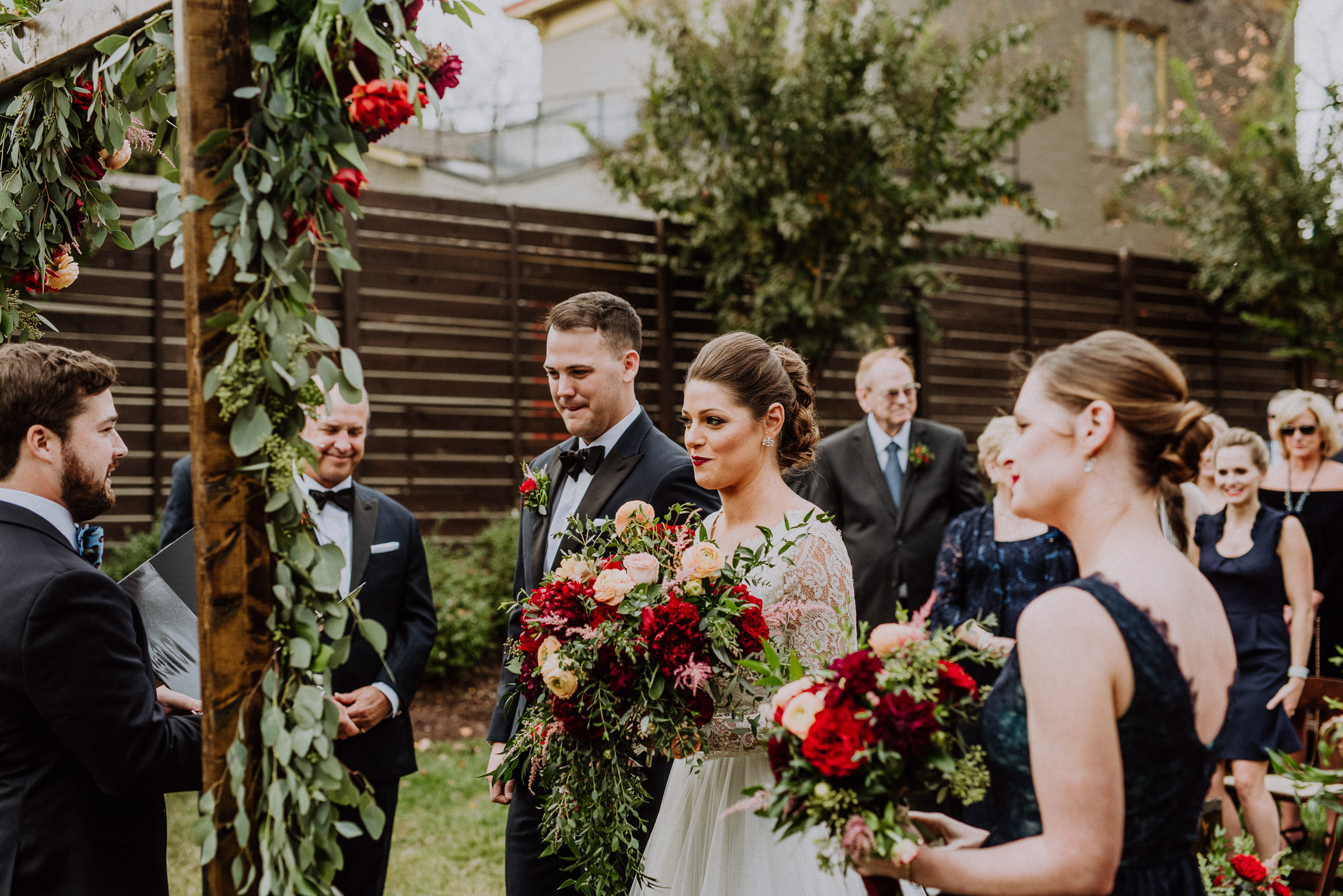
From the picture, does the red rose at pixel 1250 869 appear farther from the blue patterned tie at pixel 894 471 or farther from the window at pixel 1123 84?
the window at pixel 1123 84

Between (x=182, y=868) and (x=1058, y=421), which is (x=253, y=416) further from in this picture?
(x=182, y=868)

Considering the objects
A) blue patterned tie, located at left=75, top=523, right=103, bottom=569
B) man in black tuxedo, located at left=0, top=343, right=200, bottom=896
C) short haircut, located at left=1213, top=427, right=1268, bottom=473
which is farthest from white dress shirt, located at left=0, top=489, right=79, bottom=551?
short haircut, located at left=1213, top=427, right=1268, bottom=473

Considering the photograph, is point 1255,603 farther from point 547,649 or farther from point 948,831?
point 547,649

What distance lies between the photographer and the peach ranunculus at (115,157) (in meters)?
2.88

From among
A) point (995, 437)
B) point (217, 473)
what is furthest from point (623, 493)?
point (995, 437)

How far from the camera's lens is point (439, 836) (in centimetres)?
533

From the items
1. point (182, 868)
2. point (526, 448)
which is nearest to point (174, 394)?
point (526, 448)

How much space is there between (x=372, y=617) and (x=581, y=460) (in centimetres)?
100

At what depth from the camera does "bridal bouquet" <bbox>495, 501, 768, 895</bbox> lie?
2439 mm

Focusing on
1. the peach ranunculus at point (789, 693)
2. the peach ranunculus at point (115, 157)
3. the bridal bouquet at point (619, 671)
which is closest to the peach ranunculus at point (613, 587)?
the bridal bouquet at point (619, 671)

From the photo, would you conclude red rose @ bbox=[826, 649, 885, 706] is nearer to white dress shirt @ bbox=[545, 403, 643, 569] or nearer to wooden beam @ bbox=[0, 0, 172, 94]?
white dress shirt @ bbox=[545, 403, 643, 569]

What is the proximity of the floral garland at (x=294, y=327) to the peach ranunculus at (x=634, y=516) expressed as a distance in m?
0.93

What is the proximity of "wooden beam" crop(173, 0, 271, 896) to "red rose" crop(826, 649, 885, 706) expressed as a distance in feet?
3.52

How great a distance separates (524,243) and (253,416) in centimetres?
697
